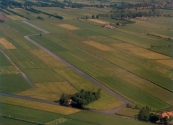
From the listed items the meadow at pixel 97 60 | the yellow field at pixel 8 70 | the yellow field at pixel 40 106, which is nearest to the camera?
the yellow field at pixel 40 106

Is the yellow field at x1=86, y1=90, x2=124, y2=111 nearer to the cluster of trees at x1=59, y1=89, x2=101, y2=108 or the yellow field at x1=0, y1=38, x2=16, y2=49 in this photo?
the cluster of trees at x1=59, y1=89, x2=101, y2=108

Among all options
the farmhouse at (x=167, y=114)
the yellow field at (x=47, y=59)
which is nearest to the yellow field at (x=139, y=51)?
the yellow field at (x=47, y=59)

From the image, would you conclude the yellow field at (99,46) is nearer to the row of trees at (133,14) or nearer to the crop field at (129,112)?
the crop field at (129,112)

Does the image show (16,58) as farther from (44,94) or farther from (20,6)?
(20,6)

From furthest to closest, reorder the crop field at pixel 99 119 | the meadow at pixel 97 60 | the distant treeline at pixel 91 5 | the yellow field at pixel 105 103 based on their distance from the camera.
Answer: the distant treeline at pixel 91 5 → the meadow at pixel 97 60 → the yellow field at pixel 105 103 → the crop field at pixel 99 119

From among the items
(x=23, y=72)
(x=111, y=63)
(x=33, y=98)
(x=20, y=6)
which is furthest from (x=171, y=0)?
(x=33, y=98)

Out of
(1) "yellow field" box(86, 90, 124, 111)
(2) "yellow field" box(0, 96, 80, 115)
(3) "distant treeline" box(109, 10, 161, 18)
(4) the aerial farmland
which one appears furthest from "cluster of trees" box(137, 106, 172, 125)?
(3) "distant treeline" box(109, 10, 161, 18)

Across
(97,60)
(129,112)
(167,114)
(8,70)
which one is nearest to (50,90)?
(8,70)
